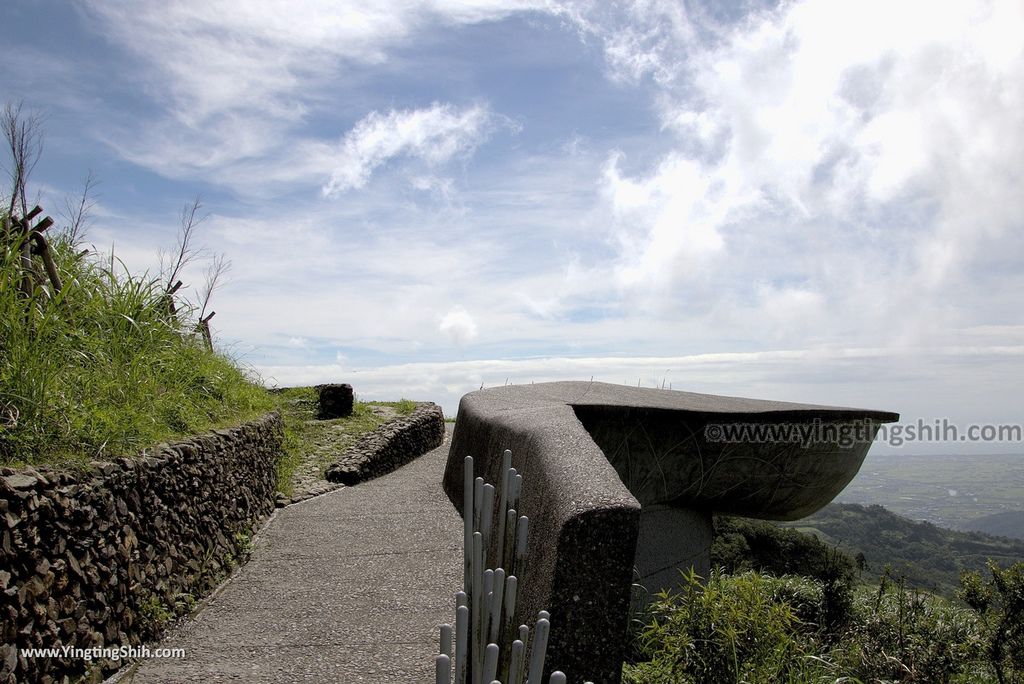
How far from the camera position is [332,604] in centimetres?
524

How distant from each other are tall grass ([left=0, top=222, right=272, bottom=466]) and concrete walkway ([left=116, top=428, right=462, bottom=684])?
1285 mm

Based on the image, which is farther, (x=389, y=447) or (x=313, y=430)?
(x=313, y=430)

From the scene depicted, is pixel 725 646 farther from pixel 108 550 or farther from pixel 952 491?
pixel 952 491

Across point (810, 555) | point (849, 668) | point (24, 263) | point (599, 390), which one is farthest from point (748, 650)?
point (810, 555)

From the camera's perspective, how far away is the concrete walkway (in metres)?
4.21

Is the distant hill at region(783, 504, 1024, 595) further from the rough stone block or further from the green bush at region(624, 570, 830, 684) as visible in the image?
the green bush at region(624, 570, 830, 684)

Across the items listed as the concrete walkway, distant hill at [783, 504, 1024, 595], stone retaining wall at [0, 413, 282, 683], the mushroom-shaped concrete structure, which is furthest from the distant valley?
stone retaining wall at [0, 413, 282, 683]

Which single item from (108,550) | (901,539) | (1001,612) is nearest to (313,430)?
(108,550)

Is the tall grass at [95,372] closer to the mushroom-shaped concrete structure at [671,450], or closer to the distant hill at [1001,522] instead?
the mushroom-shaped concrete structure at [671,450]

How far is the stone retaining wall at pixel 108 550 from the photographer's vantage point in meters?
3.51

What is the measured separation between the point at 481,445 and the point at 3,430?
2.85 m

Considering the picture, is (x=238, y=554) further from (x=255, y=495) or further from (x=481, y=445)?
(x=481, y=445)

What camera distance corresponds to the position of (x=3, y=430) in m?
4.06

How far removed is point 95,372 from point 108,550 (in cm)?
155
